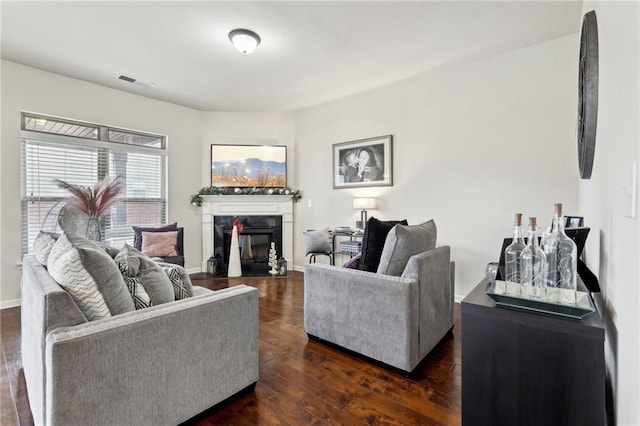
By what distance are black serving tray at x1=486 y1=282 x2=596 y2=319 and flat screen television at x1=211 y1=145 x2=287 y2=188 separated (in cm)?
452

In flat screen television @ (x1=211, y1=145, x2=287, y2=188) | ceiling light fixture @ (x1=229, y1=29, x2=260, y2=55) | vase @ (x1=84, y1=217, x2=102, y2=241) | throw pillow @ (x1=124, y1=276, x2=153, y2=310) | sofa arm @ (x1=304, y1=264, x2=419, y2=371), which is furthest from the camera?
flat screen television @ (x1=211, y1=145, x2=287, y2=188)

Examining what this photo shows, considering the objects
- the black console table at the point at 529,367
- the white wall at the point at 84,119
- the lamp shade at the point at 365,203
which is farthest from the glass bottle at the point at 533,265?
the white wall at the point at 84,119

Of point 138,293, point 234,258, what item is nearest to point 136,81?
point 234,258

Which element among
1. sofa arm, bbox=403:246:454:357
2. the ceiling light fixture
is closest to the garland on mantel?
the ceiling light fixture

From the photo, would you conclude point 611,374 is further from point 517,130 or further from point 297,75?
point 297,75

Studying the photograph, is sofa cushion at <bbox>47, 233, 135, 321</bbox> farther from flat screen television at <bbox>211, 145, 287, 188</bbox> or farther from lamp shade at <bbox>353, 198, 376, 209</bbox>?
flat screen television at <bbox>211, 145, 287, 188</bbox>

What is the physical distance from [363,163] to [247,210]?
6.93ft

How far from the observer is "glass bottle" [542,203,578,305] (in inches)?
43.7

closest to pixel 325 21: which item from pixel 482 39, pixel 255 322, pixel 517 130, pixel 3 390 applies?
pixel 482 39

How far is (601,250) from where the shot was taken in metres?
1.29

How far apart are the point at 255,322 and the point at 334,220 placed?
125 inches

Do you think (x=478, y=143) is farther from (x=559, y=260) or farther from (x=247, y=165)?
(x=247, y=165)

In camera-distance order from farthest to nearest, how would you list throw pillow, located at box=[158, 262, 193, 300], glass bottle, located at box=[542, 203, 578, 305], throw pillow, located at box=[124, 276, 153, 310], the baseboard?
the baseboard < throw pillow, located at box=[158, 262, 193, 300] < throw pillow, located at box=[124, 276, 153, 310] < glass bottle, located at box=[542, 203, 578, 305]

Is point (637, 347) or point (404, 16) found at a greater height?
point (404, 16)
